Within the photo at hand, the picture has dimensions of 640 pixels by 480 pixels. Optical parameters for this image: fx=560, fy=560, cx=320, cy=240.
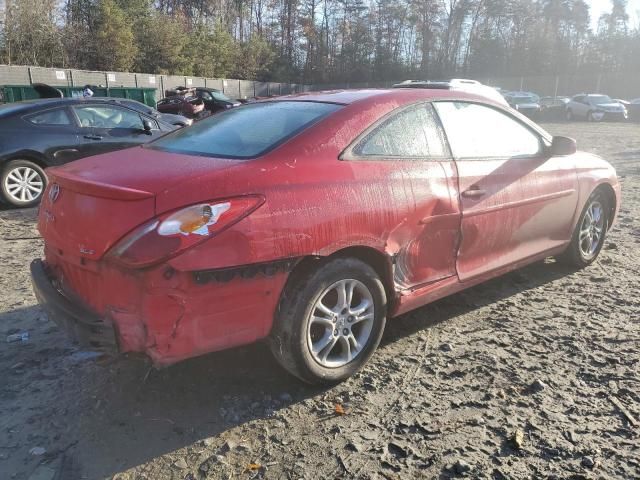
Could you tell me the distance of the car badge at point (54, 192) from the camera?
2982 millimetres

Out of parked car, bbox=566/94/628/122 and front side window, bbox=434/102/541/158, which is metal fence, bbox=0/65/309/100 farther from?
front side window, bbox=434/102/541/158

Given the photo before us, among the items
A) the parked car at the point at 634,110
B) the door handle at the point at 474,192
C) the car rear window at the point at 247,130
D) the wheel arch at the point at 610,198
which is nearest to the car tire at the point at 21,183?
the car rear window at the point at 247,130

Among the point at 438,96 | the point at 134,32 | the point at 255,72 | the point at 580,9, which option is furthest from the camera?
the point at 580,9

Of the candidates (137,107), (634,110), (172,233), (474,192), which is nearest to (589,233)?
(474,192)

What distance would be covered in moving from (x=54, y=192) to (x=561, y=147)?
3619mm

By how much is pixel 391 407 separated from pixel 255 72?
46580 millimetres

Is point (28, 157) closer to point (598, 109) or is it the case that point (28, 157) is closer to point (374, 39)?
point (598, 109)

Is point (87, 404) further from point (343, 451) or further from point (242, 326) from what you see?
point (343, 451)

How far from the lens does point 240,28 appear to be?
5431 centimetres

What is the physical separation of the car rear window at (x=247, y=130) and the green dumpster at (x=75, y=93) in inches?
652

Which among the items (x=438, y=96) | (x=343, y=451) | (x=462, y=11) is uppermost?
(x=462, y=11)

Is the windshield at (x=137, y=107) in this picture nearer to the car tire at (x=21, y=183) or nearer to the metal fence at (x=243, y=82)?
the car tire at (x=21, y=183)

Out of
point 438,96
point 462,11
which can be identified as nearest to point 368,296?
point 438,96

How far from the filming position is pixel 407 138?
11.2ft
